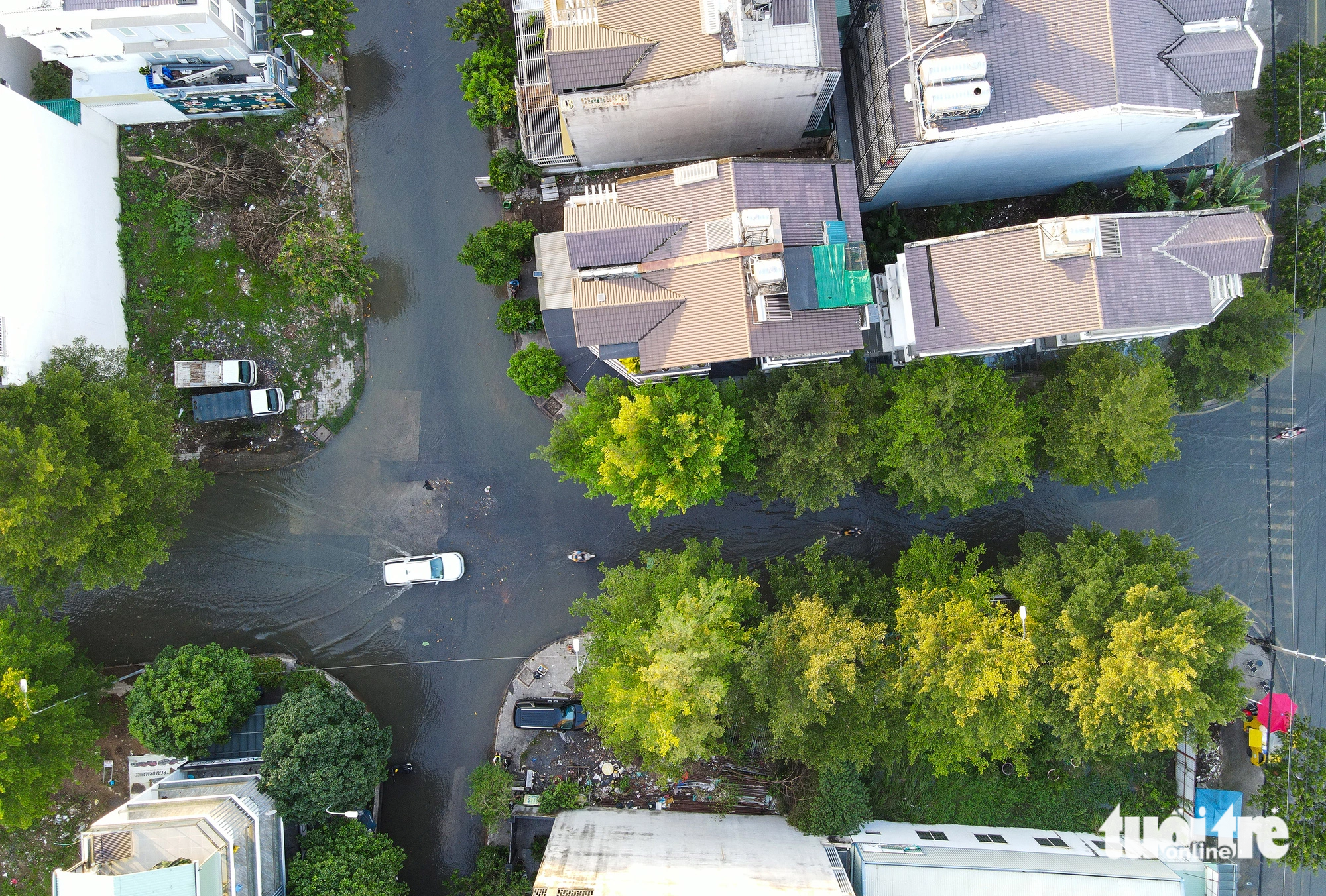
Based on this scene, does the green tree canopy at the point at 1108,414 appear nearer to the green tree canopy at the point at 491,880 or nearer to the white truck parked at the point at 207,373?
the green tree canopy at the point at 491,880

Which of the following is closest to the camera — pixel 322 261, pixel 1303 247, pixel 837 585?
pixel 837 585

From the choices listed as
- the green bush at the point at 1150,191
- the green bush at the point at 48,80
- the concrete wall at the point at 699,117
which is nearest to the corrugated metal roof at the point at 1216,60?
the green bush at the point at 1150,191

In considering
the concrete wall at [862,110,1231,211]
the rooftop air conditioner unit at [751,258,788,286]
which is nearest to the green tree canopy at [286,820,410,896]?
the rooftop air conditioner unit at [751,258,788,286]

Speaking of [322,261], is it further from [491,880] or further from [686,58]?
[491,880]

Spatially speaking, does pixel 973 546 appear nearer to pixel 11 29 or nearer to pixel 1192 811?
pixel 1192 811

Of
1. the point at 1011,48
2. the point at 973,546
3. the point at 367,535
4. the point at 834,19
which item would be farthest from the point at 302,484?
the point at 1011,48

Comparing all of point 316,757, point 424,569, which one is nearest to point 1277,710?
point 424,569
